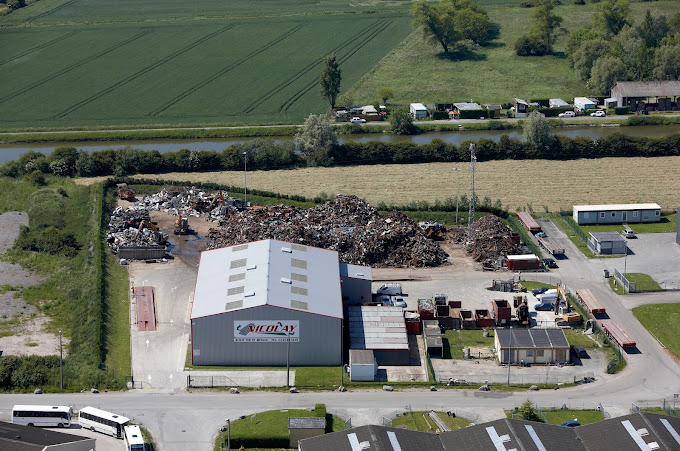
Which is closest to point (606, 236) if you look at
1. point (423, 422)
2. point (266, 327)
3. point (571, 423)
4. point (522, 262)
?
point (522, 262)

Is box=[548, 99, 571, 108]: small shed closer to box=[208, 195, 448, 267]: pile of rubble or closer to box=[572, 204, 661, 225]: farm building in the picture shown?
box=[572, 204, 661, 225]: farm building

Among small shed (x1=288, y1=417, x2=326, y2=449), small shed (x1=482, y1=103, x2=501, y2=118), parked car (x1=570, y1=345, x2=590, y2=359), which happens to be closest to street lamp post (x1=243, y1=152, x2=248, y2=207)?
small shed (x1=482, y1=103, x2=501, y2=118)

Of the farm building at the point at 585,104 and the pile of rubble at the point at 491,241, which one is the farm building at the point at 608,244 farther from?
the farm building at the point at 585,104

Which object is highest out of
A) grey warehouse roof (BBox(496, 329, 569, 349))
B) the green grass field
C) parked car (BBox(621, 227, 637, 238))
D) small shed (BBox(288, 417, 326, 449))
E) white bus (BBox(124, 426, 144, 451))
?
white bus (BBox(124, 426, 144, 451))

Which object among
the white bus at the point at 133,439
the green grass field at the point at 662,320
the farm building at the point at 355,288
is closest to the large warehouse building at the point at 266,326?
the farm building at the point at 355,288

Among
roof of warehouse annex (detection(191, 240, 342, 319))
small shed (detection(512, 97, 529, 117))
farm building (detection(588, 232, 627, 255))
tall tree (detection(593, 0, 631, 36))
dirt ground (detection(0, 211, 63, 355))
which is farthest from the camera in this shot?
tall tree (detection(593, 0, 631, 36))

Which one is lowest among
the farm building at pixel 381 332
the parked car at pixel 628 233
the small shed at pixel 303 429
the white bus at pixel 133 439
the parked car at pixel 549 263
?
the parked car at pixel 628 233

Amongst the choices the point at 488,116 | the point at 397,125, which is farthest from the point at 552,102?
the point at 397,125

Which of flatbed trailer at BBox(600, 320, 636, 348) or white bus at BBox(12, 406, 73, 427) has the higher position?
white bus at BBox(12, 406, 73, 427)
